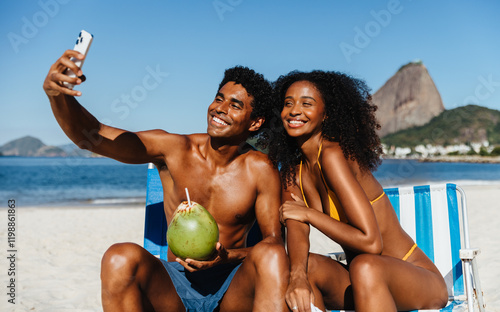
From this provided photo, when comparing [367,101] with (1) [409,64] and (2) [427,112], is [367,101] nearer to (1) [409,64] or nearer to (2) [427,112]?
(2) [427,112]

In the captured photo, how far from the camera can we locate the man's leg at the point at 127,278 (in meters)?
2.14

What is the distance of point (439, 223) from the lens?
3465 millimetres

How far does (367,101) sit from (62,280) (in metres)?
4.26

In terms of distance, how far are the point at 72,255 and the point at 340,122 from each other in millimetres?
5394

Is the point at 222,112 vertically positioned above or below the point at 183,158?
above

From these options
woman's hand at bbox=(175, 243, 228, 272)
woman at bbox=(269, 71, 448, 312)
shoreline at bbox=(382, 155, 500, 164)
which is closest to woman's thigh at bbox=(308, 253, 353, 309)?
woman at bbox=(269, 71, 448, 312)

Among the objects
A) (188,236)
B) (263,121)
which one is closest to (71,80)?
(188,236)

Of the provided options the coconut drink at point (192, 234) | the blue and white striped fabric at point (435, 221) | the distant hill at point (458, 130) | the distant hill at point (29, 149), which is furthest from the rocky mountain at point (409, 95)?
the coconut drink at point (192, 234)

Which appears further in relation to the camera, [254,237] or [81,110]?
[254,237]

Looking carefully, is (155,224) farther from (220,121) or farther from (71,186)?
(71,186)

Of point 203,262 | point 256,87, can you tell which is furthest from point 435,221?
point 203,262

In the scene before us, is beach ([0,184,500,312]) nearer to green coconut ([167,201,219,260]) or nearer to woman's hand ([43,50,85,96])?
green coconut ([167,201,219,260])

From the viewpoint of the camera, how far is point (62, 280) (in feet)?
16.9

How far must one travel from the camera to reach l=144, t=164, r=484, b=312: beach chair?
10.7 feet
